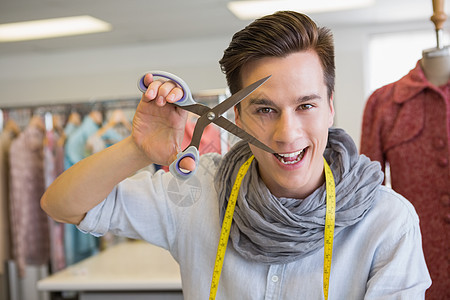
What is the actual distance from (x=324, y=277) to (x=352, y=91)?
535cm

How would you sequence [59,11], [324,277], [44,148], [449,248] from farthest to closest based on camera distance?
[59,11]
[44,148]
[449,248]
[324,277]

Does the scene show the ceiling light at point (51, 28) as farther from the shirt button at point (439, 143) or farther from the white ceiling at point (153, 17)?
the shirt button at point (439, 143)

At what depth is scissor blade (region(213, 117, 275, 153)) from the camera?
104cm

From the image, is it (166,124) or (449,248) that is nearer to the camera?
(166,124)

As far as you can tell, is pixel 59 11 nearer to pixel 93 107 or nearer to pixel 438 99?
pixel 93 107

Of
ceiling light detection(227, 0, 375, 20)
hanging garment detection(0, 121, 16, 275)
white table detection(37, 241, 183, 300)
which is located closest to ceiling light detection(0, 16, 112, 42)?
ceiling light detection(227, 0, 375, 20)

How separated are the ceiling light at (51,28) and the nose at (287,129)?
14.2ft

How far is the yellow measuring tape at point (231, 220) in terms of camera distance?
4.00 feet

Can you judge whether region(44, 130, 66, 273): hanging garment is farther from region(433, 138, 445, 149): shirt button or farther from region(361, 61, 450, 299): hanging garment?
region(433, 138, 445, 149): shirt button

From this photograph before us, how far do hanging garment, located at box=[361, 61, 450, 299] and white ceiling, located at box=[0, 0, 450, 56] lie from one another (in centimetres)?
317

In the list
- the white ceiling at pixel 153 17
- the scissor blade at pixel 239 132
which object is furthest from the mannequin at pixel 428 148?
the white ceiling at pixel 153 17

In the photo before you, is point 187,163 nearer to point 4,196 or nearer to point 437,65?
point 437,65

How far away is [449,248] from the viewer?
1.67 m

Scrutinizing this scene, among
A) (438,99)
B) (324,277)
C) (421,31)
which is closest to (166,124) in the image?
(324,277)
